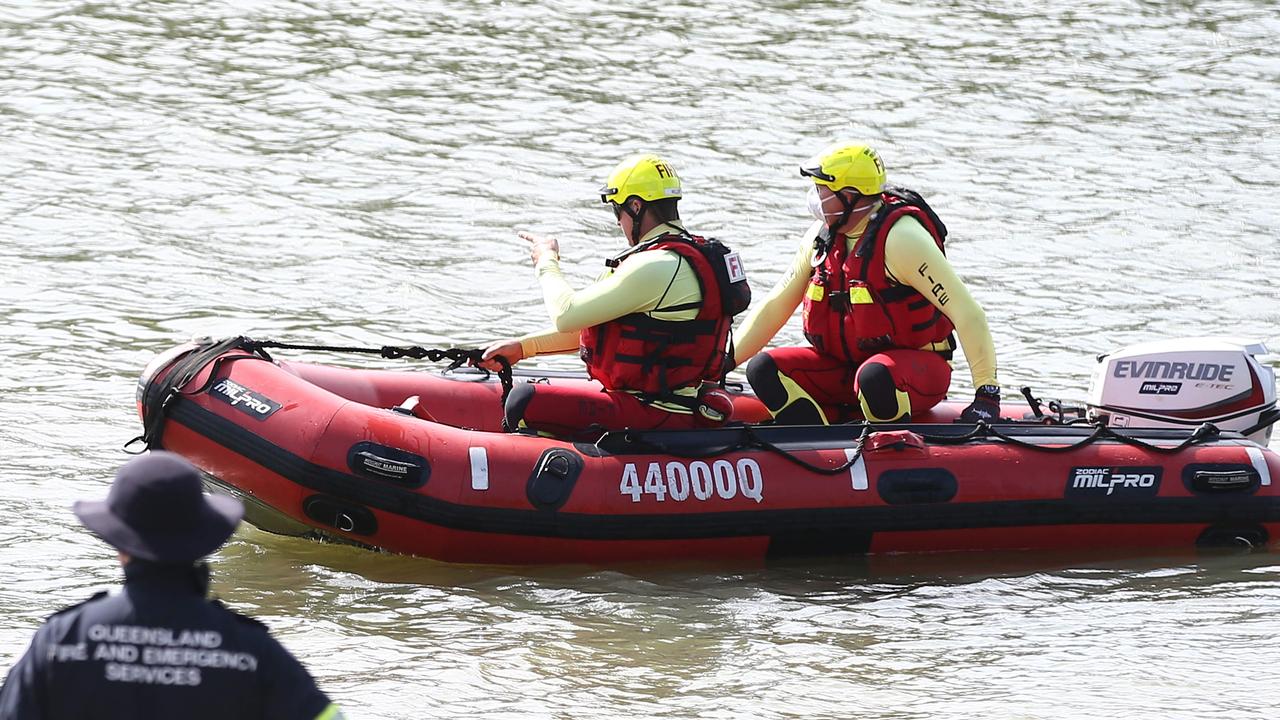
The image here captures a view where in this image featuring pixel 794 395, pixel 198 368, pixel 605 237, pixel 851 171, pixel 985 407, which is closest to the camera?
pixel 198 368

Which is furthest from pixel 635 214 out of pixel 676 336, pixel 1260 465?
pixel 1260 465

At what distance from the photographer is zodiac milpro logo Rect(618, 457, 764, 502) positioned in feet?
17.5

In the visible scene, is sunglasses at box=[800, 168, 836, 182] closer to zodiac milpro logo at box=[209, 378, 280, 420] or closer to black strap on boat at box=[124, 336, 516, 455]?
black strap on boat at box=[124, 336, 516, 455]

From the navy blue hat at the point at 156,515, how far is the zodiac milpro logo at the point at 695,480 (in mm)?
3041

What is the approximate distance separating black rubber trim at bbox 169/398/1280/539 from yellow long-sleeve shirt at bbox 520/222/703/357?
0.60 metres

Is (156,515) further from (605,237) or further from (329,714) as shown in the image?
(605,237)

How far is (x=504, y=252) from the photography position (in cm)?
952

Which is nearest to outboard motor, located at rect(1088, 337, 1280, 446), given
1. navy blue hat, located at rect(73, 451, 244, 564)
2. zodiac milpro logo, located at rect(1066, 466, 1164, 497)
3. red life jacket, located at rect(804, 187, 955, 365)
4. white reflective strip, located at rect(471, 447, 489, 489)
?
zodiac milpro logo, located at rect(1066, 466, 1164, 497)

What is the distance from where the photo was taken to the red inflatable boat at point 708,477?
5.27 meters

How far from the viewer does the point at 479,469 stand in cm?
526

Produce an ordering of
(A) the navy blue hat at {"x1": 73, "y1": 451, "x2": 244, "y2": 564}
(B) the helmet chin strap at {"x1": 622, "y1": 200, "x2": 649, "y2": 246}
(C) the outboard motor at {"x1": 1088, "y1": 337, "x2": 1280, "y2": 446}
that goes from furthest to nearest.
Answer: (C) the outboard motor at {"x1": 1088, "y1": 337, "x2": 1280, "y2": 446}
(B) the helmet chin strap at {"x1": 622, "y1": 200, "x2": 649, "y2": 246}
(A) the navy blue hat at {"x1": 73, "y1": 451, "x2": 244, "y2": 564}

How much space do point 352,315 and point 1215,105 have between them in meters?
7.27

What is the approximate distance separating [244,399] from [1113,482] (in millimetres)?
2768

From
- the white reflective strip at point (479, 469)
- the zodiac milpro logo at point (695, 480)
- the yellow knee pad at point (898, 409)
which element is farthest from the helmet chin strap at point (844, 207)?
the white reflective strip at point (479, 469)
